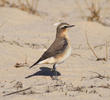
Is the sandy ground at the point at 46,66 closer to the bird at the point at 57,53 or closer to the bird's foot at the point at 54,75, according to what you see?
the bird's foot at the point at 54,75

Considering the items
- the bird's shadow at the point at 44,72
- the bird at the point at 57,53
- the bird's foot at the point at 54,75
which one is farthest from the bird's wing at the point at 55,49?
the bird's shadow at the point at 44,72

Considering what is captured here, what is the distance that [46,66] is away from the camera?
9383 mm

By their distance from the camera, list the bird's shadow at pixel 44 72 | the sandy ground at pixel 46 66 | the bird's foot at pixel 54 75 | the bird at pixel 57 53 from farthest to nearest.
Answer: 1. the bird's shadow at pixel 44 72
2. the bird's foot at pixel 54 75
3. the bird at pixel 57 53
4. the sandy ground at pixel 46 66

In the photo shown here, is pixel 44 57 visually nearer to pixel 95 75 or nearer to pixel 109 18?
pixel 95 75

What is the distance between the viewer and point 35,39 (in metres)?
11.6

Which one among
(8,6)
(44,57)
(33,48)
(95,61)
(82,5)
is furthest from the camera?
(82,5)

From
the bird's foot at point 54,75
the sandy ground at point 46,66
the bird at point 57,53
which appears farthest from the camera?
the bird's foot at point 54,75

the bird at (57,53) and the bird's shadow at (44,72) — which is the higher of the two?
the bird at (57,53)

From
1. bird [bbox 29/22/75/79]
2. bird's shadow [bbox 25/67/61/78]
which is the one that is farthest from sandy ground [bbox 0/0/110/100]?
bird [bbox 29/22/75/79]

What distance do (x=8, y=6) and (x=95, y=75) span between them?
284 inches

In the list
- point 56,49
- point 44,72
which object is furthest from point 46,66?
point 56,49

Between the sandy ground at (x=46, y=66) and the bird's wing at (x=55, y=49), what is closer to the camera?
the sandy ground at (x=46, y=66)

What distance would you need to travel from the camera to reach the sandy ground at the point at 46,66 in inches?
286

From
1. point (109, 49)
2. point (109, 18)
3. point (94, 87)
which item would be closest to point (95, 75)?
point (94, 87)
